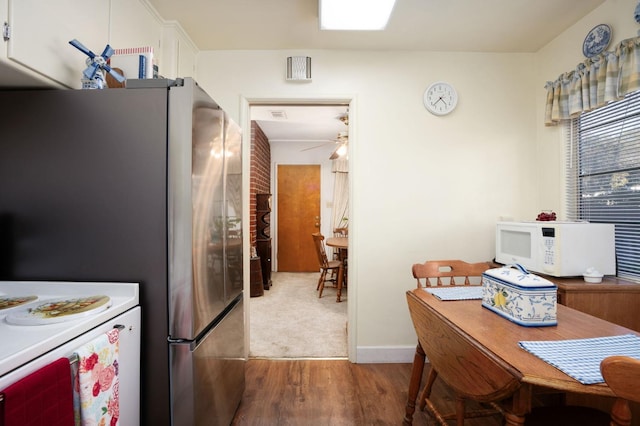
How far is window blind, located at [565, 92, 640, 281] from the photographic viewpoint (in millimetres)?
1726

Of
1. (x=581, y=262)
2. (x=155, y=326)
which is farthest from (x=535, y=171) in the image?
(x=155, y=326)

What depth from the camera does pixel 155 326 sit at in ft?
3.85

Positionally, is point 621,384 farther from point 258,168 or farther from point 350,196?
point 258,168

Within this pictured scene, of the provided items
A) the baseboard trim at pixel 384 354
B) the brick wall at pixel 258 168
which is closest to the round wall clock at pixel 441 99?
the baseboard trim at pixel 384 354

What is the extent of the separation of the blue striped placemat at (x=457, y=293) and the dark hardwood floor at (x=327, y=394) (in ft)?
2.56

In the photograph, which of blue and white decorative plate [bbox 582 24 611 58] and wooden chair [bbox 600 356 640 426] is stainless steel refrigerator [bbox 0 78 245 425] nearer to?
wooden chair [bbox 600 356 640 426]

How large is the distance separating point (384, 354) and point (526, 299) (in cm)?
149

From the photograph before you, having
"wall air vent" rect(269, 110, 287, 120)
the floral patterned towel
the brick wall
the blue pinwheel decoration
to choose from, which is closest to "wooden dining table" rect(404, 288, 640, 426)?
the floral patterned towel

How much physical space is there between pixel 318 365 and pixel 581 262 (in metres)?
1.94

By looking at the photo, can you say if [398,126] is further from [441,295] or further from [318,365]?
[318,365]

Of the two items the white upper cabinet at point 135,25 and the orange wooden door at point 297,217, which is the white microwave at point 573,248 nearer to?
the white upper cabinet at point 135,25

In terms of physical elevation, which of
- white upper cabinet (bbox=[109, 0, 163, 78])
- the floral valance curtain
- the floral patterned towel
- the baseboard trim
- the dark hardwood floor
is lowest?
the dark hardwood floor

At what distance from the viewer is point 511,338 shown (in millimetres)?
1012

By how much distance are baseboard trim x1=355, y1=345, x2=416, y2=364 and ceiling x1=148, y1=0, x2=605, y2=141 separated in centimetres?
247
